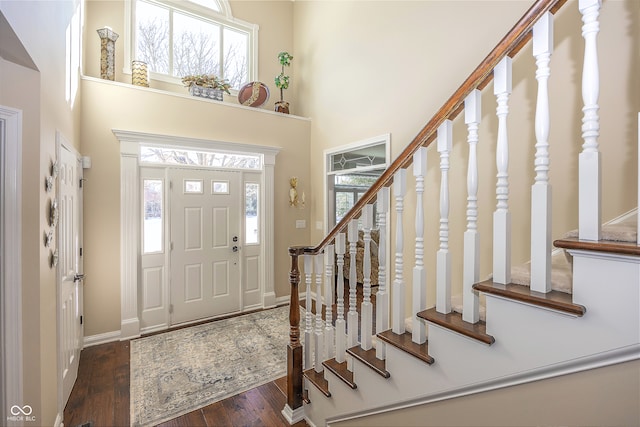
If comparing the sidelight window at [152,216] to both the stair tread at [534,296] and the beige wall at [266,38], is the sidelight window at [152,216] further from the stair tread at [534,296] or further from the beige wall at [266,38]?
the stair tread at [534,296]

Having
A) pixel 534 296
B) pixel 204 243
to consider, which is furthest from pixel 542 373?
pixel 204 243

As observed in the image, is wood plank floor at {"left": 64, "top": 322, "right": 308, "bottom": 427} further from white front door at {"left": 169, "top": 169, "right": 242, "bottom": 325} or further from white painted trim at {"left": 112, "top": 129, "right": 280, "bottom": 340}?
→ white front door at {"left": 169, "top": 169, "right": 242, "bottom": 325}

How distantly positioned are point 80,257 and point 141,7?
328 cm

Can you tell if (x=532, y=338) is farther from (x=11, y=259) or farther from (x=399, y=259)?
(x=11, y=259)

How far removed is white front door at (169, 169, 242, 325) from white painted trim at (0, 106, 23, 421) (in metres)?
2.09

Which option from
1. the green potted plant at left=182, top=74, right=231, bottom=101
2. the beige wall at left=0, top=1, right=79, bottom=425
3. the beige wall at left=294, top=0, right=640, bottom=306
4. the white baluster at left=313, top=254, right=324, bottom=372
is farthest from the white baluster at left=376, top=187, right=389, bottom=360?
the green potted plant at left=182, top=74, right=231, bottom=101

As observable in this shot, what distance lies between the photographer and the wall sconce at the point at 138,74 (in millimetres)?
3531

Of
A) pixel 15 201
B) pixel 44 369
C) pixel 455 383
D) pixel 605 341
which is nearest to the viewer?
pixel 605 341

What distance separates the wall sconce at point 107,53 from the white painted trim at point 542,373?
14.1 feet

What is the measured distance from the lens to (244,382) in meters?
2.49

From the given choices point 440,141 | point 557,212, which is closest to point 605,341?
point 440,141

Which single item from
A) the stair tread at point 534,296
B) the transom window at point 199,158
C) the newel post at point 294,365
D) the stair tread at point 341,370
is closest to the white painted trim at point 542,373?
the stair tread at point 534,296

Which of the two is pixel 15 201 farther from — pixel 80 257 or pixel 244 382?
pixel 244 382

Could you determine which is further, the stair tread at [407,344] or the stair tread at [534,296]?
the stair tread at [407,344]
